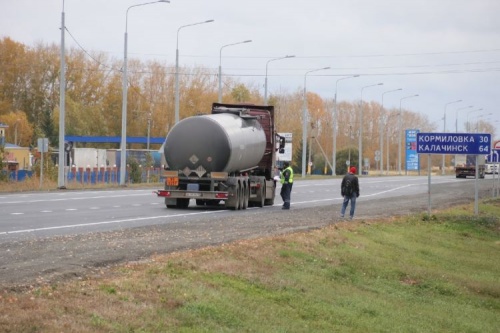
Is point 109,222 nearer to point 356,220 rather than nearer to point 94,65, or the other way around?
point 356,220

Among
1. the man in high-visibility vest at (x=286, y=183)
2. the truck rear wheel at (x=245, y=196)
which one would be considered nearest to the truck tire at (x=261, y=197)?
the man in high-visibility vest at (x=286, y=183)

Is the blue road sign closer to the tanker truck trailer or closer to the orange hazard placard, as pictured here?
the tanker truck trailer

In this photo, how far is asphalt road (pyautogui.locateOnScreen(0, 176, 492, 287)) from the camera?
573 inches

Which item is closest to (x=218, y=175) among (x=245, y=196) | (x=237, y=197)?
(x=237, y=197)

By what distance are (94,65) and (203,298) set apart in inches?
3436

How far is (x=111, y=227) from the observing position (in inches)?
925

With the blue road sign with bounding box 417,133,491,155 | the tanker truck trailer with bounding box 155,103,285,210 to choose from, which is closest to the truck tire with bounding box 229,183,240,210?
the tanker truck trailer with bounding box 155,103,285,210

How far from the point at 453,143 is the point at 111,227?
40.1 ft

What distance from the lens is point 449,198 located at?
49312mm

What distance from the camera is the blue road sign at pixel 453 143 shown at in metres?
30.1

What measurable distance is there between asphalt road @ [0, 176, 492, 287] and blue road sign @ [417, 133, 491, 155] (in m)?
3.31

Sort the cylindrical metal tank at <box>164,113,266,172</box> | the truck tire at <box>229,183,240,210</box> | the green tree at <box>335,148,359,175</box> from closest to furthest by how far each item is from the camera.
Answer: the cylindrical metal tank at <box>164,113,266,172</box>, the truck tire at <box>229,183,240,210</box>, the green tree at <box>335,148,359,175</box>

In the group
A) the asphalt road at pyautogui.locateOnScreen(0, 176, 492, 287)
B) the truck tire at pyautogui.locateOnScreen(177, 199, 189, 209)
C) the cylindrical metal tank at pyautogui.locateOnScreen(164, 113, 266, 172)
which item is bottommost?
the asphalt road at pyautogui.locateOnScreen(0, 176, 492, 287)

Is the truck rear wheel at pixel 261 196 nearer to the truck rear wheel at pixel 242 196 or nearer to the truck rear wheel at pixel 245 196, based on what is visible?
the truck rear wheel at pixel 245 196
